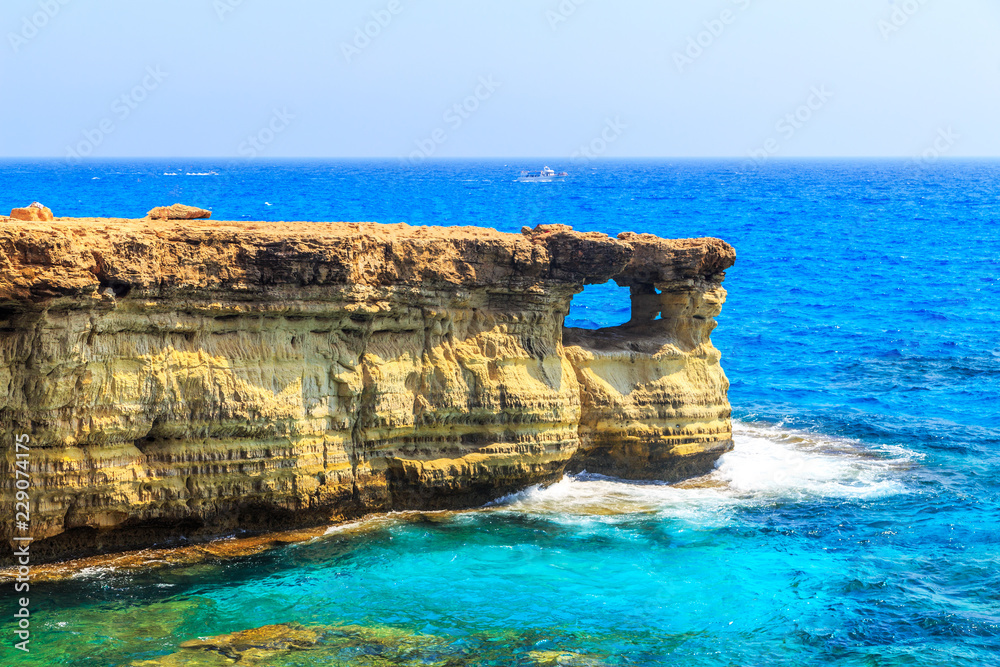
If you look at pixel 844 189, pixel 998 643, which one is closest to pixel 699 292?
pixel 998 643

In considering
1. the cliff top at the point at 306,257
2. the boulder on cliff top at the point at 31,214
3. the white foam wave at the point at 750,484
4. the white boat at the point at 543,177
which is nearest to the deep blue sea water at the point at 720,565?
the white foam wave at the point at 750,484

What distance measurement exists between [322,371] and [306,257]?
2.06m

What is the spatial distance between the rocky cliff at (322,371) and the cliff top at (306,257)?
35 mm

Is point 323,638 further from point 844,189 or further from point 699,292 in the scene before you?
point 844,189

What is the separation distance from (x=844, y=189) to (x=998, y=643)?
137m

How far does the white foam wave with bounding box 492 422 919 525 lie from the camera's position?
64.6 feet

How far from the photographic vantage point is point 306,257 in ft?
55.0

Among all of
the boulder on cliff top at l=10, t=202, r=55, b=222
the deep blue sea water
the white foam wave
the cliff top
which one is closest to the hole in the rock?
the deep blue sea water

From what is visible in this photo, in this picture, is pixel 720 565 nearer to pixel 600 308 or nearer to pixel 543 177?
pixel 600 308

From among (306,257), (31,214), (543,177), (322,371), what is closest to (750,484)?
(322,371)

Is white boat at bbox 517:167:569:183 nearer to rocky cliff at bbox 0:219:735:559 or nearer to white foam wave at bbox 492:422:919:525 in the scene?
white foam wave at bbox 492:422:919:525

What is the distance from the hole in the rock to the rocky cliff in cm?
1926

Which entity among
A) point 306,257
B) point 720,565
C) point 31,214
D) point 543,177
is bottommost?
point 720,565

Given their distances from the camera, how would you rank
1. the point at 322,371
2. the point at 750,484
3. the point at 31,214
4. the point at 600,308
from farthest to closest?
the point at 600,308 → the point at 750,484 → the point at 322,371 → the point at 31,214
